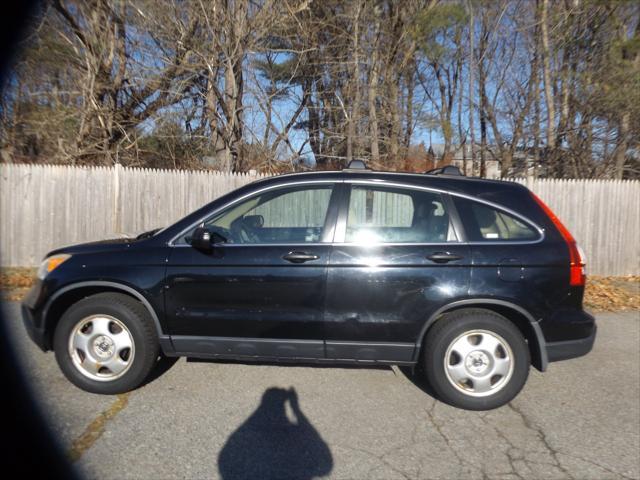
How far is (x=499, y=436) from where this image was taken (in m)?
3.04

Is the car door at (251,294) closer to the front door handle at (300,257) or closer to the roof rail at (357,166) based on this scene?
the front door handle at (300,257)

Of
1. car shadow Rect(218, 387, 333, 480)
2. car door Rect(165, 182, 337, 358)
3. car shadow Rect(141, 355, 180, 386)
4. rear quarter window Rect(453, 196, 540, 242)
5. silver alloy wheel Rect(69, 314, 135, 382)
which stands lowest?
car shadow Rect(218, 387, 333, 480)

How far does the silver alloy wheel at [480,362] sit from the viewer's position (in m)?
3.35

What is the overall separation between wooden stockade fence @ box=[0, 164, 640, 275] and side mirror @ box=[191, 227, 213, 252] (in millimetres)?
5876

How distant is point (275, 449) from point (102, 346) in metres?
1.72

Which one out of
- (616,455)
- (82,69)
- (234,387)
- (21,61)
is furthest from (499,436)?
(21,61)

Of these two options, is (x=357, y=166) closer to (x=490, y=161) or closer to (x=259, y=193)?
(x=259, y=193)

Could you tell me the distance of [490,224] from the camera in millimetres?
3484

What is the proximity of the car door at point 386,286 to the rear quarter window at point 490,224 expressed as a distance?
0.13 meters

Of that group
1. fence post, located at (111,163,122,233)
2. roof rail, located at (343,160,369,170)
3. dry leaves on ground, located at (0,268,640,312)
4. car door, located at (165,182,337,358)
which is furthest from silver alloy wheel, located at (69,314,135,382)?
fence post, located at (111,163,122,233)

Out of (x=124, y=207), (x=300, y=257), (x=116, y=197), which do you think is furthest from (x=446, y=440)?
(x=116, y=197)

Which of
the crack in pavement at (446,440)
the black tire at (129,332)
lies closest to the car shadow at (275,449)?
the crack in pavement at (446,440)

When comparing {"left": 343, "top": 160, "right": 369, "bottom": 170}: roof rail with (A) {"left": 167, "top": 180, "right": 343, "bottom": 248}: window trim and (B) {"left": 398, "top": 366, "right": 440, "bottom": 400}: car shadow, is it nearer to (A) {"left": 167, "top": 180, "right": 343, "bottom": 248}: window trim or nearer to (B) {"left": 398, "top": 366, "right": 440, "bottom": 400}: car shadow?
(A) {"left": 167, "top": 180, "right": 343, "bottom": 248}: window trim

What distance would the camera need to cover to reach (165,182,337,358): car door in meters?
3.38
